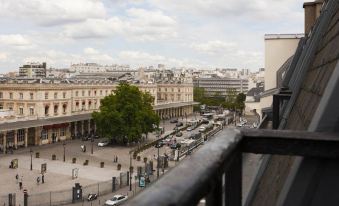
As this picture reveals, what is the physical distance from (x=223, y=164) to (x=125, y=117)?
47.8 metres

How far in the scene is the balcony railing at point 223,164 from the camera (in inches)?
32.7

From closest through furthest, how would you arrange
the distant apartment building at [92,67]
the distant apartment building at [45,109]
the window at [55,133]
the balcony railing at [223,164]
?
the balcony railing at [223,164]
the distant apartment building at [45,109]
the window at [55,133]
the distant apartment building at [92,67]

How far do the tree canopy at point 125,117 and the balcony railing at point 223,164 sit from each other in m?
46.2

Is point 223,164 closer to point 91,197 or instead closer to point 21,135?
point 91,197

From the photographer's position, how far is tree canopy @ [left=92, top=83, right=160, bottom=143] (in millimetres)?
47812

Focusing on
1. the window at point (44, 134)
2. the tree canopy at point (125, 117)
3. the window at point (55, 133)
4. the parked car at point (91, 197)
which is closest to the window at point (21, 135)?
the window at point (44, 134)

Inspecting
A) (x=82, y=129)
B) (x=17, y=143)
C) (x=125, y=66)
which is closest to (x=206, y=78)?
(x=125, y=66)

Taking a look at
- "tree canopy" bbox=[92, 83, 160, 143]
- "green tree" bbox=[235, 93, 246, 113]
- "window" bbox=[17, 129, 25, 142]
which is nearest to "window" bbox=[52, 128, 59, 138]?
A: "window" bbox=[17, 129, 25, 142]

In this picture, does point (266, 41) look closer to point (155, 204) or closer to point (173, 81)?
point (155, 204)

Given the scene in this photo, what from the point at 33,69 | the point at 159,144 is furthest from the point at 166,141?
the point at 33,69

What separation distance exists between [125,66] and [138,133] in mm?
137047

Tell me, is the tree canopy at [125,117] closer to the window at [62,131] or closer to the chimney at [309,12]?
the window at [62,131]

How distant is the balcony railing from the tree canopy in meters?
46.2

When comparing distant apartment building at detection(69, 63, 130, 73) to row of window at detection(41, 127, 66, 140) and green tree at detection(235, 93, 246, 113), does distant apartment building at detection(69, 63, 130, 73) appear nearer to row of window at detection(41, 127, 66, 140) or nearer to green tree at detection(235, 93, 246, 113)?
green tree at detection(235, 93, 246, 113)
